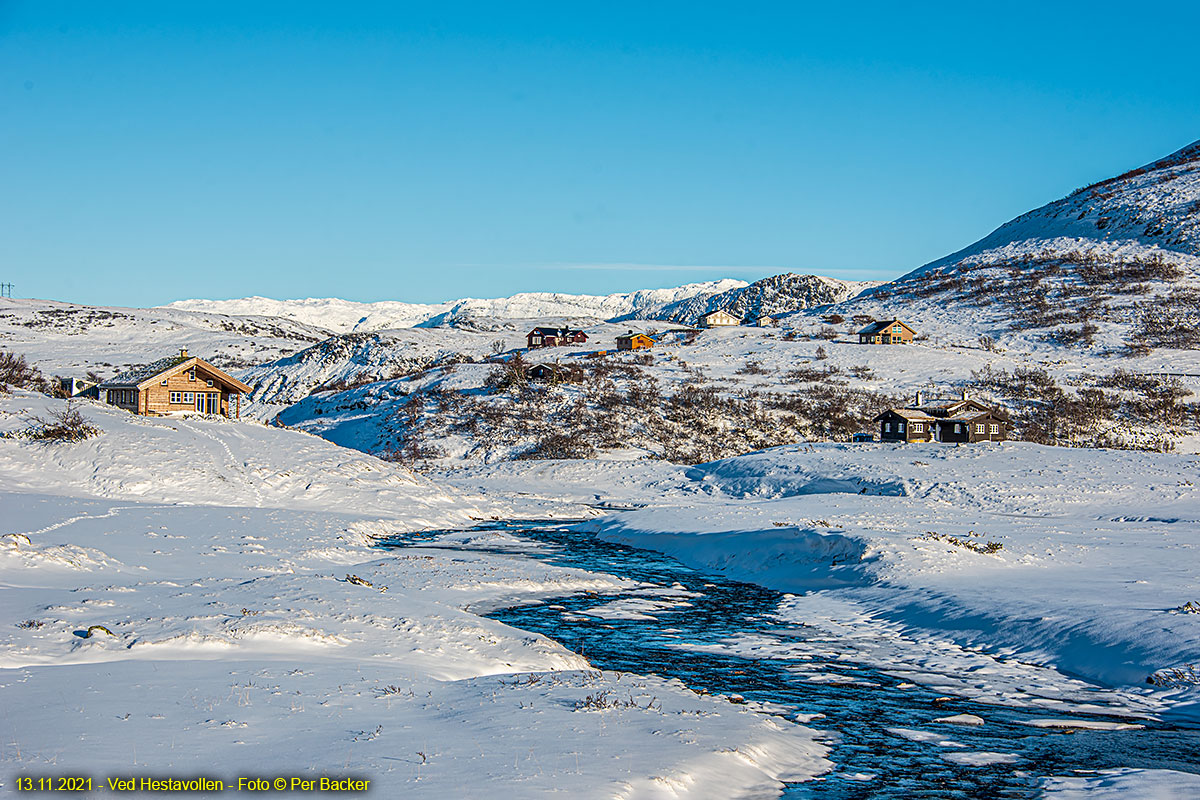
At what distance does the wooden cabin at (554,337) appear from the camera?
123688 millimetres

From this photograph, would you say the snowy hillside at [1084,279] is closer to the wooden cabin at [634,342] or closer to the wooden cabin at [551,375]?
the wooden cabin at [634,342]

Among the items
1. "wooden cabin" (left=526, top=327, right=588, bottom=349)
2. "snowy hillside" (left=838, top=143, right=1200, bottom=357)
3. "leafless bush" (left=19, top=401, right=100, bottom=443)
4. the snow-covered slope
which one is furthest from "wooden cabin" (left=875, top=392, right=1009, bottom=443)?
the snow-covered slope

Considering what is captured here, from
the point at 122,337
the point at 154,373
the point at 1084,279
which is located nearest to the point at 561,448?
the point at 154,373

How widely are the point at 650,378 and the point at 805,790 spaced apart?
7054 centimetres

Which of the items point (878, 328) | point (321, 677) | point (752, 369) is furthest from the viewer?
point (878, 328)

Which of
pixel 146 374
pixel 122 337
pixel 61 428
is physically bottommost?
pixel 61 428

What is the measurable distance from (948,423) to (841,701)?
4870 centimetres

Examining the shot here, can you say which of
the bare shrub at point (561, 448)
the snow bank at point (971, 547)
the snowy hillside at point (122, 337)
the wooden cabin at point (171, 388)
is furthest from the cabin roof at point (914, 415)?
the snowy hillside at point (122, 337)

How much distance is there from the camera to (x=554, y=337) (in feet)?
410

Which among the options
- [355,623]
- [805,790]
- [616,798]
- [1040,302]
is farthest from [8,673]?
[1040,302]

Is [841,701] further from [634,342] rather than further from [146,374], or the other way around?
[634,342]

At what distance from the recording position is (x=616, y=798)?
9.23 metres

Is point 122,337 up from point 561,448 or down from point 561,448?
up

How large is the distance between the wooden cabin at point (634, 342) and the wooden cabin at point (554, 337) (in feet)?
50.4
